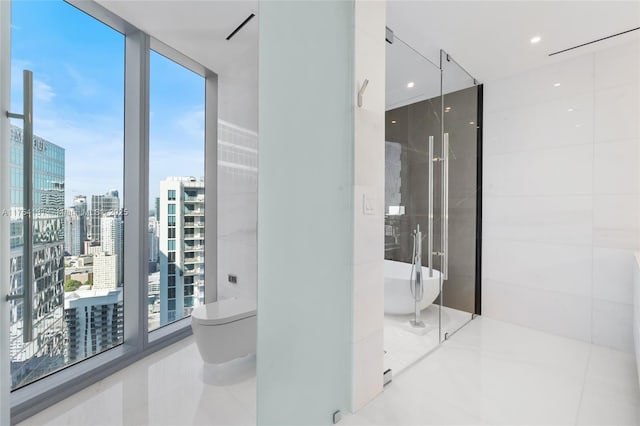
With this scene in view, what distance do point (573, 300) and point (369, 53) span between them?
2.65m

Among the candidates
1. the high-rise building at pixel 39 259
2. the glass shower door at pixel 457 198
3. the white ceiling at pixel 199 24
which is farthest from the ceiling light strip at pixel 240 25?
the glass shower door at pixel 457 198

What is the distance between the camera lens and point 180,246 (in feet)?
3.38

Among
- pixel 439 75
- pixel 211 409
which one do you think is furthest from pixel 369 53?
pixel 211 409

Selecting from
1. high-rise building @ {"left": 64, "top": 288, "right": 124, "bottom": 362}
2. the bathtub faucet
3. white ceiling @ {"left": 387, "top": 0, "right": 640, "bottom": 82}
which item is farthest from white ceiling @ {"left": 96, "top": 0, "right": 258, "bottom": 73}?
the bathtub faucet

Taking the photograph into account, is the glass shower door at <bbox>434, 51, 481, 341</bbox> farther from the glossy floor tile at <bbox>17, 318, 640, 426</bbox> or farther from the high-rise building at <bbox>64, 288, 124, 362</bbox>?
the high-rise building at <bbox>64, 288, 124, 362</bbox>

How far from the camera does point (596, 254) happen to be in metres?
2.46

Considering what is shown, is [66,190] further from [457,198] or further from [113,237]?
[457,198]

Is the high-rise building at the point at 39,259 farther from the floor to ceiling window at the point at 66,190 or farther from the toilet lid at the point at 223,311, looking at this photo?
the toilet lid at the point at 223,311

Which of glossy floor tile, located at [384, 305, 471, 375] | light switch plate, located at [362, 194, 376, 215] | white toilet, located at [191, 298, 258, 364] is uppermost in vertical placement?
light switch plate, located at [362, 194, 376, 215]

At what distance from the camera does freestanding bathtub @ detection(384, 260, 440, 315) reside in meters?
1.88

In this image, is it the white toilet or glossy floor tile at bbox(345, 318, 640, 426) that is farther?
glossy floor tile at bbox(345, 318, 640, 426)

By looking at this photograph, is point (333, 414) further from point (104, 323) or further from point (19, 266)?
point (19, 266)

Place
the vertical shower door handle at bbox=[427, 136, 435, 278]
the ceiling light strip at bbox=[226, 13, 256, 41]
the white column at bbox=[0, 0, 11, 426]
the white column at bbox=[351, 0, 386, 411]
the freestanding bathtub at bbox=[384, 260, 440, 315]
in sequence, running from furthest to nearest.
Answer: the vertical shower door handle at bbox=[427, 136, 435, 278]
the freestanding bathtub at bbox=[384, 260, 440, 315]
the white column at bbox=[351, 0, 386, 411]
the ceiling light strip at bbox=[226, 13, 256, 41]
the white column at bbox=[0, 0, 11, 426]

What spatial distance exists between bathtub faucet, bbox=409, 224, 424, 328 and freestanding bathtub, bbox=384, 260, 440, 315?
0.04 meters
